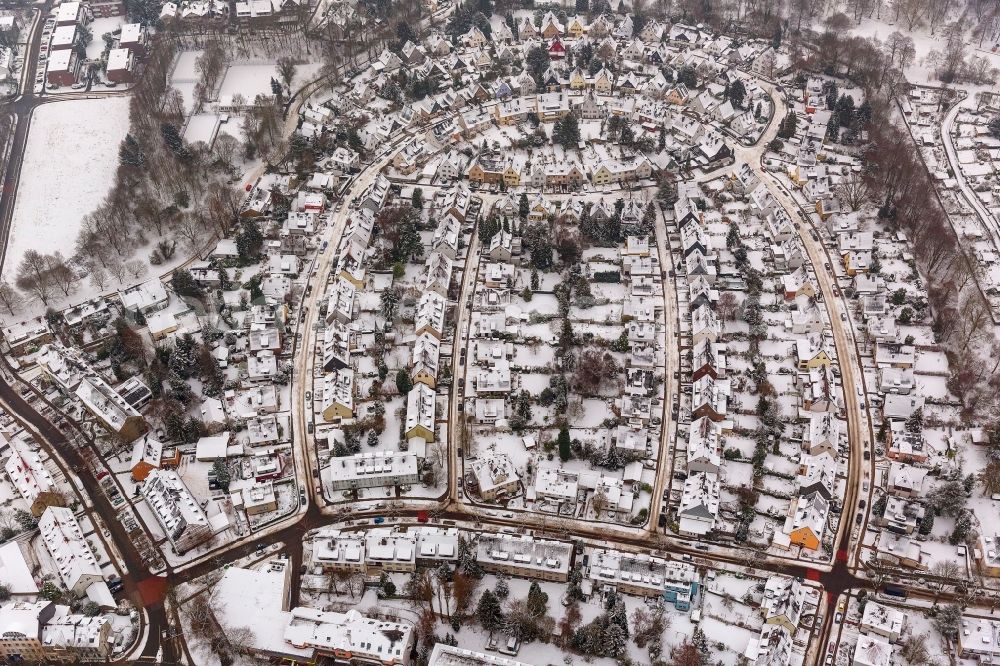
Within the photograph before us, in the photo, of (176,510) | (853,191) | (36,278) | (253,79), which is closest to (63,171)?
(36,278)

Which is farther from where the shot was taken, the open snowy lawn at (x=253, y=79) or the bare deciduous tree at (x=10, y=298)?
the open snowy lawn at (x=253, y=79)

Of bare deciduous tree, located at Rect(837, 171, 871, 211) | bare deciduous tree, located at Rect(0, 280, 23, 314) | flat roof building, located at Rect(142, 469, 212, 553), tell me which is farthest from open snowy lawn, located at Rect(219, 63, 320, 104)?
bare deciduous tree, located at Rect(837, 171, 871, 211)

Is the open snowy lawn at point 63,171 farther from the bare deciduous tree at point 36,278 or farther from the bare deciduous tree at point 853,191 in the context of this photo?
the bare deciduous tree at point 853,191

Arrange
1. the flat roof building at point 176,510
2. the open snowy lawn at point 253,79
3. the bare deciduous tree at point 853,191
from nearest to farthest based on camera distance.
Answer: the flat roof building at point 176,510 → the bare deciduous tree at point 853,191 → the open snowy lawn at point 253,79

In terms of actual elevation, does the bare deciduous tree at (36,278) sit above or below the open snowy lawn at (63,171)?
below

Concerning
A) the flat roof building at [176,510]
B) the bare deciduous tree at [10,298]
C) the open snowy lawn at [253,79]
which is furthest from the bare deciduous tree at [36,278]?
the open snowy lawn at [253,79]

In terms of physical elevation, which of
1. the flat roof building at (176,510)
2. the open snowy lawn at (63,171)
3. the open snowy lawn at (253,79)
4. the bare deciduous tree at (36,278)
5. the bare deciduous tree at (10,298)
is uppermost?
the open snowy lawn at (253,79)

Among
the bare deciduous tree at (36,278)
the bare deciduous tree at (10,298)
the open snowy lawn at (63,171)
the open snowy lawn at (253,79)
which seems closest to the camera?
the bare deciduous tree at (10,298)

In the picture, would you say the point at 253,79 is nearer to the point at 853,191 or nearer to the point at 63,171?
the point at 63,171

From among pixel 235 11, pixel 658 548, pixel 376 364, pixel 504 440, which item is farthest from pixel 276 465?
pixel 235 11
